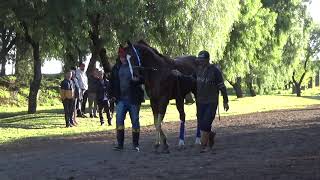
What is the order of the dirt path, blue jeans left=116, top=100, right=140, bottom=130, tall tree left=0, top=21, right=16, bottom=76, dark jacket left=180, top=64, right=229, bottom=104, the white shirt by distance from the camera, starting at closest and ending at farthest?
the dirt path → dark jacket left=180, top=64, right=229, bottom=104 → blue jeans left=116, top=100, right=140, bottom=130 → the white shirt → tall tree left=0, top=21, right=16, bottom=76

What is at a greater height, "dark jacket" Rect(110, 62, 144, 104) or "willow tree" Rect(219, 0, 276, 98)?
"willow tree" Rect(219, 0, 276, 98)

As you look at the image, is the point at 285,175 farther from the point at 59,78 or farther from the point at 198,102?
the point at 59,78

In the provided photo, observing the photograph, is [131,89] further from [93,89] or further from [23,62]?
[23,62]

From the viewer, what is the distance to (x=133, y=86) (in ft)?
40.7

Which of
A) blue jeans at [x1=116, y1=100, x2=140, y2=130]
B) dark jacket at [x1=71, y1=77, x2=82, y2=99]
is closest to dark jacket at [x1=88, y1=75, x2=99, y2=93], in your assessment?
dark jacket at [x1=71, y1=77, x2=82, y2=99]

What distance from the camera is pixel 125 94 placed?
12438 mm

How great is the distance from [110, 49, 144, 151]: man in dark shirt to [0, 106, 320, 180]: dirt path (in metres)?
0.55

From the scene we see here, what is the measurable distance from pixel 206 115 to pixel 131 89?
1820mm

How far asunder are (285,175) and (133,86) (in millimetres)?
5301

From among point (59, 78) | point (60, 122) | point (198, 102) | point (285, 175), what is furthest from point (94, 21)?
point (59, 78)

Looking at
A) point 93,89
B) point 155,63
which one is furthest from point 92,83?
point 155,63

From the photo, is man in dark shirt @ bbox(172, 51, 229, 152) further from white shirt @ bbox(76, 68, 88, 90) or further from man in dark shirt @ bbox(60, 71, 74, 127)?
white shirt @ bbox(76, 68, 88, 90)

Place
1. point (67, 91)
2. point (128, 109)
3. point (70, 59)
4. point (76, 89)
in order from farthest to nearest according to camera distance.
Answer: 1. point (70, 59)
2. point (76, 89)
3. point (67, 91)
4. point (128, 109)

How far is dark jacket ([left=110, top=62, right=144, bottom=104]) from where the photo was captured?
12422 mm
